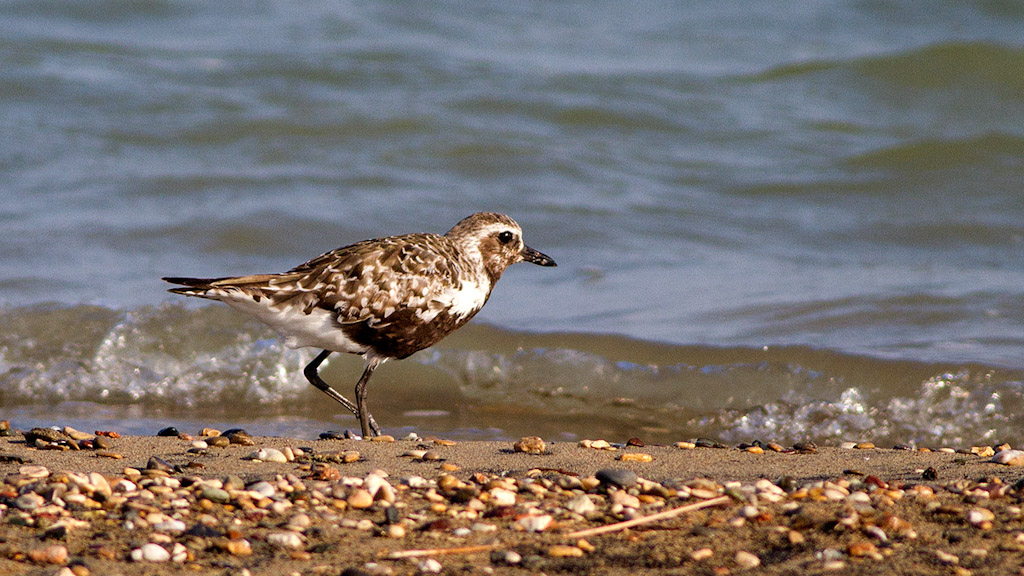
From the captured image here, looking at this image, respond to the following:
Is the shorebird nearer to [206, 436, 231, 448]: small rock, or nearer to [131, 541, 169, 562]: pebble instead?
[206, 436, 231, 448]: small rock

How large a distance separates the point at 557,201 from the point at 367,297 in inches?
257

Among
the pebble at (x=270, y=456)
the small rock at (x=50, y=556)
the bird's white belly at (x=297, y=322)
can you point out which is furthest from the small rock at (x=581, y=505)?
the bird's white belly at (x=297, y=322)

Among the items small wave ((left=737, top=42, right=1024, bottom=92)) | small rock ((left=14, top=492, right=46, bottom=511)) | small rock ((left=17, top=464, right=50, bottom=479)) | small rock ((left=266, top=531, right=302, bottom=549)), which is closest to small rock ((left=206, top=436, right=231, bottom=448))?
small rock ((left=17, top=464, right=50, bottom=479))

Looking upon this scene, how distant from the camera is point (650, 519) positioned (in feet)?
14.1

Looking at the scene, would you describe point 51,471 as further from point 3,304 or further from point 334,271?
→ point 3,304

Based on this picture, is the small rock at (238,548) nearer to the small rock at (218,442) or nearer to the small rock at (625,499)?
the small rock at (625,499)

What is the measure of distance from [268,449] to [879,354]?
4580 mm

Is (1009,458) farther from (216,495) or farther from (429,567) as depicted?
(216,495)

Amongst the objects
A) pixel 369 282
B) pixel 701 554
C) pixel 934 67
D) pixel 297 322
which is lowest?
pixel 701 554

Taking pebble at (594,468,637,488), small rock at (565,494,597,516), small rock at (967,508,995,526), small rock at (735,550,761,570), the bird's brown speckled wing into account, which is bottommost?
small rock at (565,494,597,516)

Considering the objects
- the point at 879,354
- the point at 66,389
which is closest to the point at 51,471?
the point at 66,389

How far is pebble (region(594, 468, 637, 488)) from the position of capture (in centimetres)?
469

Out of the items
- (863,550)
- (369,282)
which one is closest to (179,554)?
(863,550)

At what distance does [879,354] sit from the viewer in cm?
802
